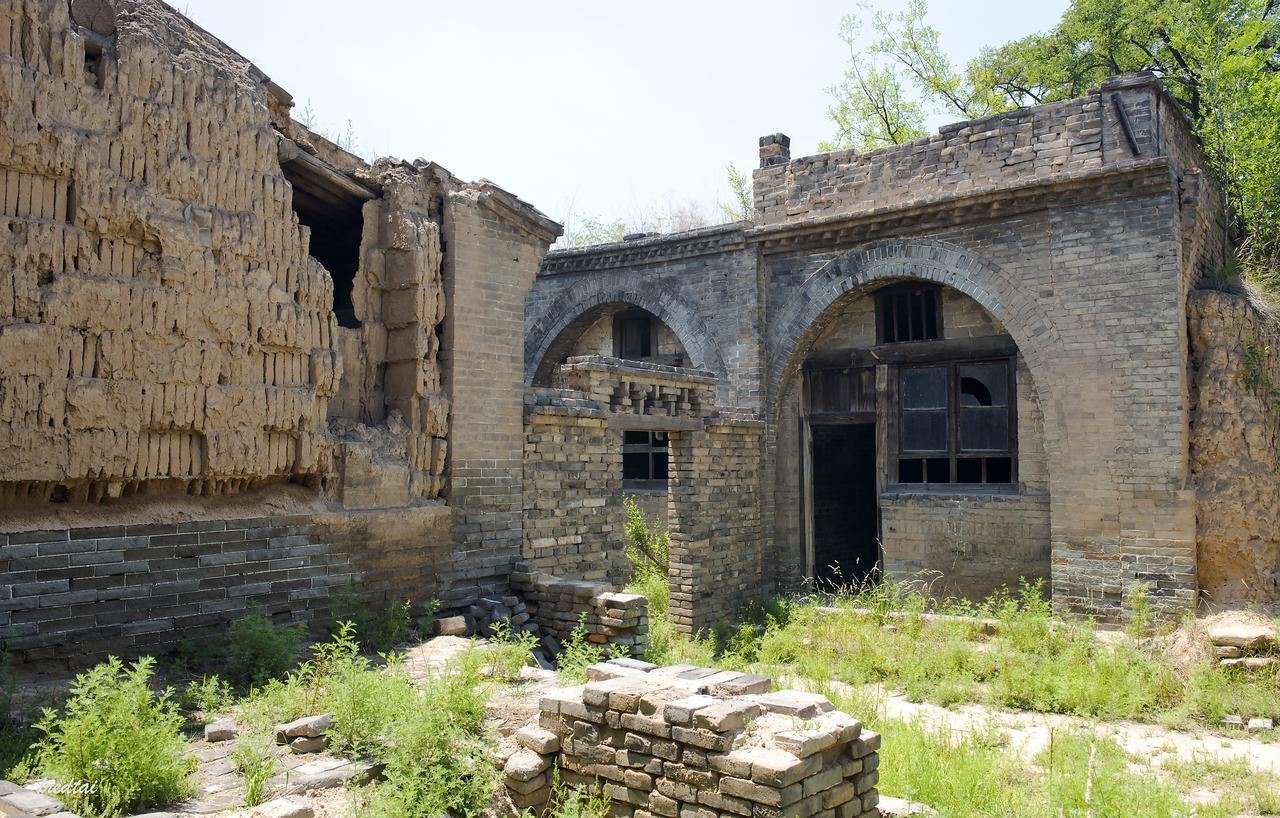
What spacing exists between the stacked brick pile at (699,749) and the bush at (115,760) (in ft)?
5.83

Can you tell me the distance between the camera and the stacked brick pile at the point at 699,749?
4484 millimetres

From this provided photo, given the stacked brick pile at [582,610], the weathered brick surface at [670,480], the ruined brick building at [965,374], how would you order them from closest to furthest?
the stacked brick pile at [582,610] → the weathered brick surface at [670,480] → the ruined brick building at [965,374]

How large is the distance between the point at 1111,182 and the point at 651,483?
8.55m

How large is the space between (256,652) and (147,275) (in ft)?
9.46

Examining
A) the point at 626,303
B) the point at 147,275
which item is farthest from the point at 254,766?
the point at 626,303

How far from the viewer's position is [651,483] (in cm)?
1600

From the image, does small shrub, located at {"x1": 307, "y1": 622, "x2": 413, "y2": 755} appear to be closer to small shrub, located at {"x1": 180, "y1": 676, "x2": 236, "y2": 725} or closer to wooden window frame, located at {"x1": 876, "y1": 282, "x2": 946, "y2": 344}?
small shrub, located at {"x1": 180, "y1": 676, "x2": 236, "y2": 725}

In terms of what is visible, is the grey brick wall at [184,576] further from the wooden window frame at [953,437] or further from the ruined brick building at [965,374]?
the wooden window frame at [953,437]

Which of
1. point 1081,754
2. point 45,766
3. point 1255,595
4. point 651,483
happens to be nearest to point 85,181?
point 45,766

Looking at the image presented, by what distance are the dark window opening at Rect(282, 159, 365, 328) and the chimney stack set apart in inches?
282

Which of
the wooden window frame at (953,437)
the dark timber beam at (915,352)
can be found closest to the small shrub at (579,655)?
the wooden window frame at (953,437)

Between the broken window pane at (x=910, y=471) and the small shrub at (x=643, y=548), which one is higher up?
the broken window pane at (x=910, y=471)

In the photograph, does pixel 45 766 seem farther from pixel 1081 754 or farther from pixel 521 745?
pixel 1081 754

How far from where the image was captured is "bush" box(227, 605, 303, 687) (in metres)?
6.36
